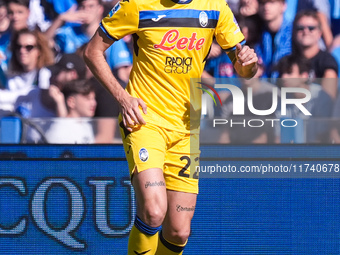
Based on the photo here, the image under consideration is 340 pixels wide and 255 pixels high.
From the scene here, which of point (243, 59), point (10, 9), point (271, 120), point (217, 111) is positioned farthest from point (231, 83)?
point (10, 9)

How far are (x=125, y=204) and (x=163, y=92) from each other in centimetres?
112

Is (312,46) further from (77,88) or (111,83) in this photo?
(111,83)

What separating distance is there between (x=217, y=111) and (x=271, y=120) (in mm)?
656

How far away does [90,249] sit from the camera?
161 inches

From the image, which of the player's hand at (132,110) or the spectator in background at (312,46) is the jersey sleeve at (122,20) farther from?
the spectator in background at (312,46)

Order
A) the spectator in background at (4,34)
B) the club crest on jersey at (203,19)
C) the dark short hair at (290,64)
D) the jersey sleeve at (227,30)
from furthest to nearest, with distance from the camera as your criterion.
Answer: the spectator in background at (4,34), the dark short hair at (290,64), the jersey sleeve at (227,30), the club crest on jersey at (203,19)

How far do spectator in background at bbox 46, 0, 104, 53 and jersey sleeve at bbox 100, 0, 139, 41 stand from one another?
2540 millimetres

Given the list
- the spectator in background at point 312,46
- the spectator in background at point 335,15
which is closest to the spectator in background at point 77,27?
the spectator in background at point 312,46

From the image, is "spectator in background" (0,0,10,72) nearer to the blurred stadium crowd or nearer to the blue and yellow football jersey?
the blurred stadium crowd

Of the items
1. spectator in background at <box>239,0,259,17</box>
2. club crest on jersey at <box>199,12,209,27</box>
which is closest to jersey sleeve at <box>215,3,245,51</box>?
club crest on jersey at <box>199,12,209,27</box>

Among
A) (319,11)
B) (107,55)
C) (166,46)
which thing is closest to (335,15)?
(319,11)

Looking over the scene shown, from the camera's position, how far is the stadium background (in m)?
4.04

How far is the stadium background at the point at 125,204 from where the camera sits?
404cm

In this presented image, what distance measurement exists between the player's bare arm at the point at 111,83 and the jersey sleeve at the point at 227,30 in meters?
0.73
